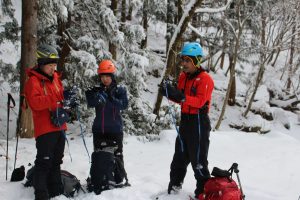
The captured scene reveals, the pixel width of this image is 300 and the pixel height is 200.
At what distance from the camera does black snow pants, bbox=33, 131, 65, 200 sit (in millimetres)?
4914

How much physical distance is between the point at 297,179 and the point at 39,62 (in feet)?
17.3

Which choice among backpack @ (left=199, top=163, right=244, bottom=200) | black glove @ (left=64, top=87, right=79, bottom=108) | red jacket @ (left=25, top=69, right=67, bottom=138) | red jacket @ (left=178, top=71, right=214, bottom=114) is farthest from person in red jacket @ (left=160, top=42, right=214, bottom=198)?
red jacket @ (left=25, top=69, right=67, bottom=138)

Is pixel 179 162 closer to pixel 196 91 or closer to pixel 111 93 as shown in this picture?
pixel 196 91

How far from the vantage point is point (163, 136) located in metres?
10.1

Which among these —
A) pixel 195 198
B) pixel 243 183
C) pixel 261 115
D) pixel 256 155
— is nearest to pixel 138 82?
pixel 256 155

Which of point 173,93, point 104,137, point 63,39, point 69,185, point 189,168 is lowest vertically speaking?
point 189,168

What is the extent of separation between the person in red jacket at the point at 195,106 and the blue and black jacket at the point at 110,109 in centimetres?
70

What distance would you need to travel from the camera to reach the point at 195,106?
16.1 ft

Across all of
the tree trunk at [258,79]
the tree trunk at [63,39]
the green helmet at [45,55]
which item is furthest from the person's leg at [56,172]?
the tree trunk at [258,79]

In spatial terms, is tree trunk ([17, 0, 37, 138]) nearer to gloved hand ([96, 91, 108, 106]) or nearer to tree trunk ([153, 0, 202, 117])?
tree trunk ([153, 0, 202, 117])

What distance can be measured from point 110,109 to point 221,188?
1907 mm

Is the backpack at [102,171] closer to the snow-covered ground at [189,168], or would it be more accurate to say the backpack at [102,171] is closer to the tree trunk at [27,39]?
the snow-covered ground at [189,168]

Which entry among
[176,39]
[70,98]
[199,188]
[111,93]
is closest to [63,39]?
[176,39]

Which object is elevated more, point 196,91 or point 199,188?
point 196,91
